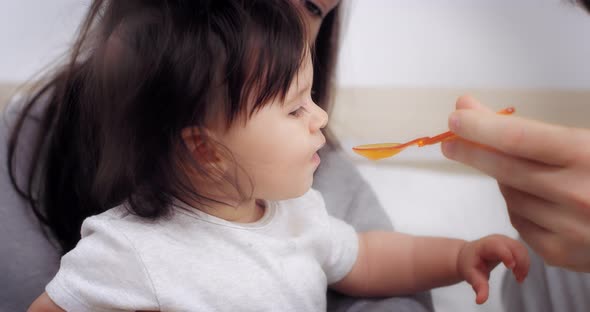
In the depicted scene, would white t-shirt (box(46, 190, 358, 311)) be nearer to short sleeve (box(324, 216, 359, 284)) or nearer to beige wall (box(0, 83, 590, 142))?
short sleeve (box(324, 216, 359, 284))

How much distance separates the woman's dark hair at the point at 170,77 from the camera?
510 millimetres

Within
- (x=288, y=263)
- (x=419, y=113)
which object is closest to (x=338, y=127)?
(x=419, y=113)

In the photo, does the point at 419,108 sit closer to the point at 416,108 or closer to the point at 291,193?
the point at 416,108

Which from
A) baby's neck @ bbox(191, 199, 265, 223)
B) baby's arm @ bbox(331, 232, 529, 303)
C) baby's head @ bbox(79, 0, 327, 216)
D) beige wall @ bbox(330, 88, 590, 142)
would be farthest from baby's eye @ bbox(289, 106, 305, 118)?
beige wall @ bbox(330, 88, 590, 142)

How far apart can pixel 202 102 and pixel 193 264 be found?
0.53ft

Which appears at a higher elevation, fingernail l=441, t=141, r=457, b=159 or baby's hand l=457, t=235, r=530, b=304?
fingernail l=441, t=141, r=457, b=159

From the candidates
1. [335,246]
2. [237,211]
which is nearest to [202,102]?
[237,211]

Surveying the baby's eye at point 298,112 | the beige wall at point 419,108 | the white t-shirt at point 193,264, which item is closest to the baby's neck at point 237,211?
the white t-shirt at point 193,264

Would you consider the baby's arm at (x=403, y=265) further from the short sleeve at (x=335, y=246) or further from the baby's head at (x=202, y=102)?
the baby's head at (x=202, y=102)

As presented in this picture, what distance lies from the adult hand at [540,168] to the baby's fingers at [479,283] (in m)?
0.11

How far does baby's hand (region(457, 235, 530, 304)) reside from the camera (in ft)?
2.09

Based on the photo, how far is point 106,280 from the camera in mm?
536

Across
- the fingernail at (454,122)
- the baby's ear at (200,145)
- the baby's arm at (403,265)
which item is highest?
the fingernail at (454,122)

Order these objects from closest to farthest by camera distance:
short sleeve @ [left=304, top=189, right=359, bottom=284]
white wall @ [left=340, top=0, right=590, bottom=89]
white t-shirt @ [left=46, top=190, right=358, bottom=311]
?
white t-shirt @ [left=46, top=190, right=358, bottom=311], short sleeve @ [left=304, top=189, right=359, bottom=284], white wall @ [left=340, top=0, right=590, bottom=89]
